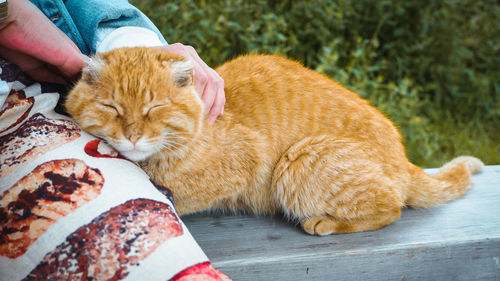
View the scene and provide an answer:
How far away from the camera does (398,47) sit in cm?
441

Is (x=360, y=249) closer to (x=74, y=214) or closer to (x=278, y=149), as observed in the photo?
(x=278, y=149)

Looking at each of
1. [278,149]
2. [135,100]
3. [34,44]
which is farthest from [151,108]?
[278,149]

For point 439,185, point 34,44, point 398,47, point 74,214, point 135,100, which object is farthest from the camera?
point 398,47

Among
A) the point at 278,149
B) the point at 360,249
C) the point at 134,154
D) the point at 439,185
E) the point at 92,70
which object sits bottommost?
the point at 360,249

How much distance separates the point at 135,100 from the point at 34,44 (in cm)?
36

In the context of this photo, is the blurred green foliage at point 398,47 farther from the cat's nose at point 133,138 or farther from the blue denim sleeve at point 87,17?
the cat's nose at point 133,138

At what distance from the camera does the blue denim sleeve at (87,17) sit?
164cm

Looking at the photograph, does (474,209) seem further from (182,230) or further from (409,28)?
(409,28)

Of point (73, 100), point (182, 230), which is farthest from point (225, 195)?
point (73, 100)

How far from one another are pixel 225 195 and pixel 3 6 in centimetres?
109

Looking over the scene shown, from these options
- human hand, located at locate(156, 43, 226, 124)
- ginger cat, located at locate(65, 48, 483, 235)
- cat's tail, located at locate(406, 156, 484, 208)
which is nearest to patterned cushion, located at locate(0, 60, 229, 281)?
ginger cat, located at locate(65, 48, 483, 235)

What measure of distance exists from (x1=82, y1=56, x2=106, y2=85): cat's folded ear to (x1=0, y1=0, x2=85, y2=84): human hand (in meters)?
0.04

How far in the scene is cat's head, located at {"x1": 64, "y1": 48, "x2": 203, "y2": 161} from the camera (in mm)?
1461

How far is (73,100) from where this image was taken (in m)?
1.52
